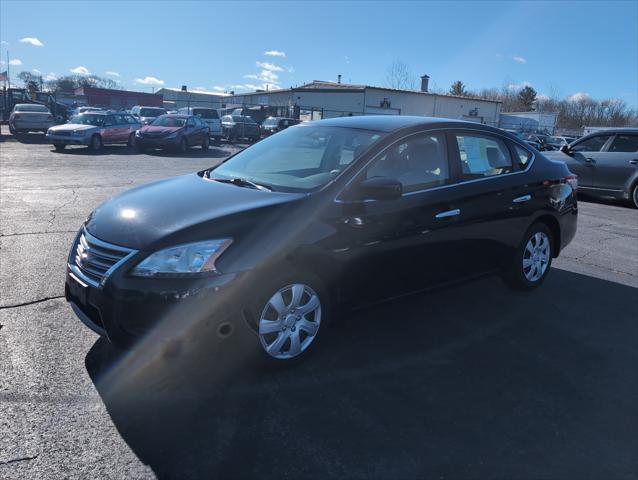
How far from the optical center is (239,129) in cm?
2808

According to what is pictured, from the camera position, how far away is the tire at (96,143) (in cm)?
1914

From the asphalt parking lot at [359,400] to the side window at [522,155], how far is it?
140cm

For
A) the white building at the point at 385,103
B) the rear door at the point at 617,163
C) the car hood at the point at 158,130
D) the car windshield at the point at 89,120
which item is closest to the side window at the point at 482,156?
the rear door at the point at 617,163

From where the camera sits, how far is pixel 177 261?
2.92 m

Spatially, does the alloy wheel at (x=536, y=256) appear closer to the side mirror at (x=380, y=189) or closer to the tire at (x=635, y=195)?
the side mirror at (x=380, y=189)

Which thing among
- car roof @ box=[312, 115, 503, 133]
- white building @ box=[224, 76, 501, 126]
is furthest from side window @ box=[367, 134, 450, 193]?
white building @ box=[224, 76, 501, 126]

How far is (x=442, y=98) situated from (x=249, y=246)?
46451mm

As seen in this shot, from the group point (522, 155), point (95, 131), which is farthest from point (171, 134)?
point (522, 155)

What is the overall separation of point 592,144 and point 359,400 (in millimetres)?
11638

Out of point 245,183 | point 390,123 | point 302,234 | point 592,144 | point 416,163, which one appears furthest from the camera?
point 592,144

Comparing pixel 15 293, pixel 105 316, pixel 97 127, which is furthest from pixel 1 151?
pixel 105 316

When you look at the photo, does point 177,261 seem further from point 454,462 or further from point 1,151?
point 1,151

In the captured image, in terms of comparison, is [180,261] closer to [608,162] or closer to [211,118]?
[608,162]

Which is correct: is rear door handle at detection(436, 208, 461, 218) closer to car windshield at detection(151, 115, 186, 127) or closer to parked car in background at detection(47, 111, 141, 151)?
parked car in background at detection(47, 111, 141, 151)
